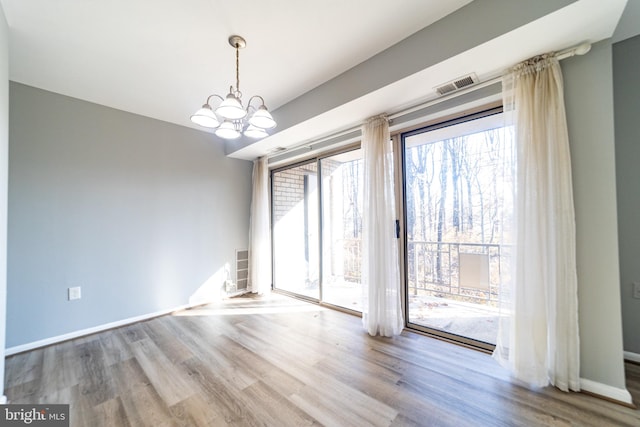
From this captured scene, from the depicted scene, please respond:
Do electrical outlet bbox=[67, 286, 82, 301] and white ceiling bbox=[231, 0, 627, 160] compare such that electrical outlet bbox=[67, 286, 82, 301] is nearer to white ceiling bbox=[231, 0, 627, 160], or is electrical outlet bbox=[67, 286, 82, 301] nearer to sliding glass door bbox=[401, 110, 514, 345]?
white ceiling bbox=[231, 0, 627, 160]

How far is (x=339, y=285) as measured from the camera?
382cm

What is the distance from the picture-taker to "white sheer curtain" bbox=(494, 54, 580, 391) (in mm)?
1566

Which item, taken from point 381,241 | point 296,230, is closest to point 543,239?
point 381,241

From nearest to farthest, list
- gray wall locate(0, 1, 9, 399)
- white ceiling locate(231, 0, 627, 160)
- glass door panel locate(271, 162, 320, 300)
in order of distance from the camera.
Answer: white ceiling locate(231, 0, 627, 160)
gray wall locate(0, 1, 9, 399)
glass door panel locate(271, 162, 320, 300)

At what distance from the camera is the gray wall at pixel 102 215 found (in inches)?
91.4

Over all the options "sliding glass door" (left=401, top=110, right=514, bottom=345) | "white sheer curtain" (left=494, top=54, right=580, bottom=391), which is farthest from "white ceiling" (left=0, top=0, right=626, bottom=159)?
"sliding glass door" (left=401, top=110, right=514, bottom=345)

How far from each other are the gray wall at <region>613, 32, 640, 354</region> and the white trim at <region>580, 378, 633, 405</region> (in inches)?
29.6

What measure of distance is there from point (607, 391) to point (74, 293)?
4517 mm

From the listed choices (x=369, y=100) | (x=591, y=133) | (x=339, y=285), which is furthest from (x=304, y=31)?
(x=339, y=285)

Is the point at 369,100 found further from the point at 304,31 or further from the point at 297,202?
the point at 297,202

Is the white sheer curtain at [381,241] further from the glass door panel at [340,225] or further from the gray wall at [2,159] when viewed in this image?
the gray wall at [2,159]

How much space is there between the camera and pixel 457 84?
6.43 feet

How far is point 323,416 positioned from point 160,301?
269 centimetres

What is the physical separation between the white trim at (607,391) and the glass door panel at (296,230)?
106 inches
